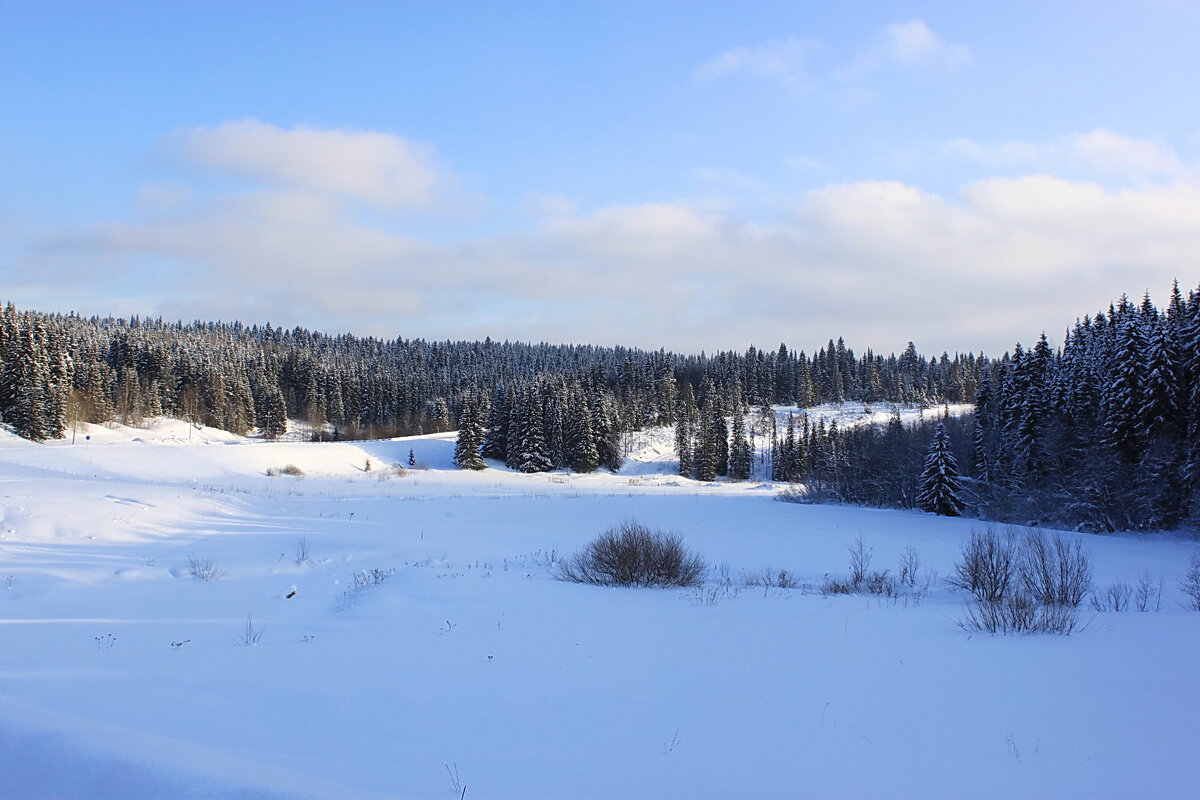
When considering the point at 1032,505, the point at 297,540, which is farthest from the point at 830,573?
the point at 1032,505

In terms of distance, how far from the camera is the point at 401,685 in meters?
6.39

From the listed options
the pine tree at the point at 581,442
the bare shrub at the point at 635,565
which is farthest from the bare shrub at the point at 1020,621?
the pine tree at the point at 581,442

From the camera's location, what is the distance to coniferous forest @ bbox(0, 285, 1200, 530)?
37.8 metres

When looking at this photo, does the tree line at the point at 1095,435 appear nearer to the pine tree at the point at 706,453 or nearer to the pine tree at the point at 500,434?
the pine tree at the point at 706,453

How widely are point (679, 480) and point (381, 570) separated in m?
59.1

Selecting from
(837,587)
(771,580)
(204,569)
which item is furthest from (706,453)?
(204,569)

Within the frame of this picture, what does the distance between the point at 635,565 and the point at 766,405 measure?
118 meters

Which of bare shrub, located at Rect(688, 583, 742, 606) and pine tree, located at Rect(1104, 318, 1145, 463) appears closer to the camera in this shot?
bare shrub, located at Rect(688, 583, 742, 606)

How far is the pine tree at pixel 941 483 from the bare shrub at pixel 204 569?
1836 inches

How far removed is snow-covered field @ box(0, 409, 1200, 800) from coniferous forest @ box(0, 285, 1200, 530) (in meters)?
32.7

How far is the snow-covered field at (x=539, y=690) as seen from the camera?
4348mm

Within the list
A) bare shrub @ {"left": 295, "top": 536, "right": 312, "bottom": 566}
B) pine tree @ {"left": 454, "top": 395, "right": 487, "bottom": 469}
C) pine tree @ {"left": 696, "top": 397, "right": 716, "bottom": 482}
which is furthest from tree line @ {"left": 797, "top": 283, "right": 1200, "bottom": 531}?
bare shrub @ {"left": 295, "top": 536, "right": 312, "bottom": 566}

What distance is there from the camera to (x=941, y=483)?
4709 centimetres

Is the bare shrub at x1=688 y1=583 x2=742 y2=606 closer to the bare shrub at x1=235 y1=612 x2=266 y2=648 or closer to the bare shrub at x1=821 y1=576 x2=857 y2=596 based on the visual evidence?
the bare shrub at x1=821 y1=576 x2=857 y2=596
